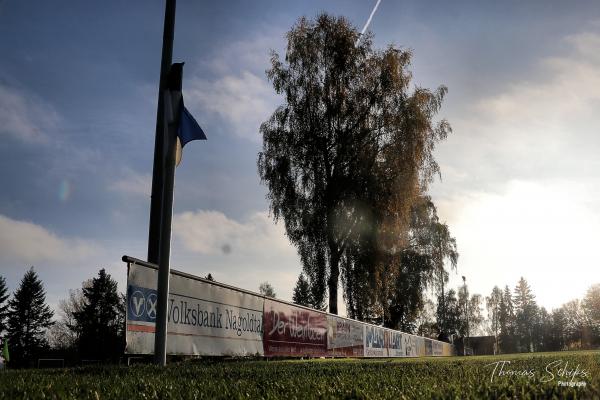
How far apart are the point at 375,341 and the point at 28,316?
62.2m

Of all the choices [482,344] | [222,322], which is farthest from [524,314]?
[222,322]

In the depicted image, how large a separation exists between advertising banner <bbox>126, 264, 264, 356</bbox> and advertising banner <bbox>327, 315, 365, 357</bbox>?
678 centimetres

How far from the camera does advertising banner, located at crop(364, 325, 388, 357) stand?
1056 inches

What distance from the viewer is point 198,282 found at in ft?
42.1

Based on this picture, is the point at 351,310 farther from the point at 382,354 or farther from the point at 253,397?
the point at 253,397

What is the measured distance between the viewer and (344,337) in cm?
2345

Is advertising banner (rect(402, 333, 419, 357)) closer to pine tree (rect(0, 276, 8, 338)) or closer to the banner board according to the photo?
the banner board

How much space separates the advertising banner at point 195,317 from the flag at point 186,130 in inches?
109

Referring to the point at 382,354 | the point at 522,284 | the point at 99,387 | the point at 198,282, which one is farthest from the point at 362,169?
the point at 522,284

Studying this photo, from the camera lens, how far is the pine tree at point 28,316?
2775 inches

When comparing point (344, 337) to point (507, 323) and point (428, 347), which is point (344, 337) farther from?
point (507, 323)

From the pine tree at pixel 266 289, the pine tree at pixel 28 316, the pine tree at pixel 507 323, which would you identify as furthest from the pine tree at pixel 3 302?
the pine tree at pixel 507 323

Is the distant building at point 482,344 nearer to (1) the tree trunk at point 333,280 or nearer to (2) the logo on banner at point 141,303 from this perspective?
(1) the tree trunk at point 333,280

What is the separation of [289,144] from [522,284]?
126053mm
